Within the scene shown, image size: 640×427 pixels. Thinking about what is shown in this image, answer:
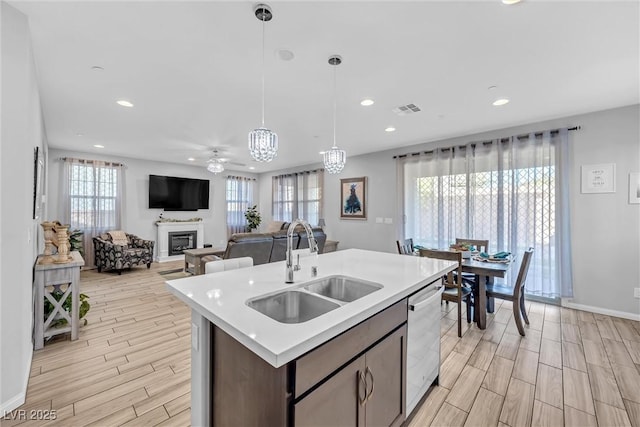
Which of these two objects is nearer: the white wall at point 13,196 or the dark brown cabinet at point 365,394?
the dark brown cabinet at point 365,394

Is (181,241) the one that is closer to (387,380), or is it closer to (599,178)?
(387,380)

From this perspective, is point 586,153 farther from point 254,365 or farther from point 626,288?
point 254,365

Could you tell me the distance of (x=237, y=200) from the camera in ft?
27.7

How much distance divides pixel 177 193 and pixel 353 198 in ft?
15.2

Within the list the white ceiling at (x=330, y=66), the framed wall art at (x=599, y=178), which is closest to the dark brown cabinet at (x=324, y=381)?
the white ceiling at (x=330, y=66)

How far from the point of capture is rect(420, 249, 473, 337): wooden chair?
9.22 ft

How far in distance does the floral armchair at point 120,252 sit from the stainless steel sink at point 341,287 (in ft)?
17.4

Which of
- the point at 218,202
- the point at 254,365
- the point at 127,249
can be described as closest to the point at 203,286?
the point at 254,365

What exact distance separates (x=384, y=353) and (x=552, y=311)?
3528mm

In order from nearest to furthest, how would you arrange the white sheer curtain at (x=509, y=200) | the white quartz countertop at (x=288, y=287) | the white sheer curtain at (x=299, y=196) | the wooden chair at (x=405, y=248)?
A: the white quartz countertop at (x=288, y=287)
the white sheer curtain at (x=509, y=200)
the wooden chair at (x=405, y=248)
the white sheer curtain at (x=299, y=196)

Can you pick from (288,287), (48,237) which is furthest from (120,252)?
(288,287)

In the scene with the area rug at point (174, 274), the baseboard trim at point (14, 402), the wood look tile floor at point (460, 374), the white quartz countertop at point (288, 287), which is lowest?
the wood look tile floor at point (460, 374)

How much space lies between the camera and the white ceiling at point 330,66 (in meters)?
1.77

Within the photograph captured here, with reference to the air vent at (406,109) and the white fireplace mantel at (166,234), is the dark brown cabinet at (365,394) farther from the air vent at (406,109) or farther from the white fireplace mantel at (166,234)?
the white fireplace mantel at (166,234)
